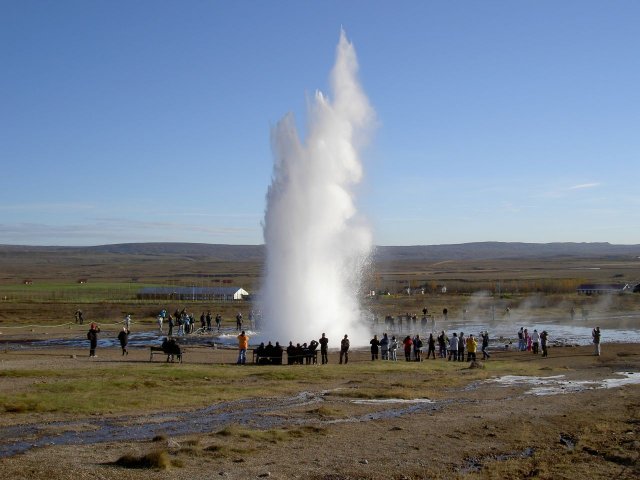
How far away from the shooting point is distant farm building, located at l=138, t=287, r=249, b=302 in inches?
3578

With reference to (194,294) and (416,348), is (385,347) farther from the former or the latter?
(194,294)

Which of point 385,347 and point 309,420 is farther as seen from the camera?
point 385,347

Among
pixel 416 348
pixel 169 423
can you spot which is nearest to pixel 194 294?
pixel 416 348

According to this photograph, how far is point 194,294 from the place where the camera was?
91.7 meters

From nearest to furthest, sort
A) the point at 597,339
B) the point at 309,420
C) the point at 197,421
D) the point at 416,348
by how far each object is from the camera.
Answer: the point at 197,421
the point at 309,420
the point at 416,348
the point at 597,339

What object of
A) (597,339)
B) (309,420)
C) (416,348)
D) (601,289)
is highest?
(601,289)

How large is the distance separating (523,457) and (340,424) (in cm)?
431

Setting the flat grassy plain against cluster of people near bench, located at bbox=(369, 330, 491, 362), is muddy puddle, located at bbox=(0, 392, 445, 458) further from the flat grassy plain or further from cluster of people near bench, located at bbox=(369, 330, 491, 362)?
cluster of people near bench, located at bbox=(369, 330, 491, 362)

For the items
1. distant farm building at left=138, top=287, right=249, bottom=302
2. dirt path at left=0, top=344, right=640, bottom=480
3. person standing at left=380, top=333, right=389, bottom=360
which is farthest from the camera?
distant farm building at left=138, top=287, right=249, bottom=302

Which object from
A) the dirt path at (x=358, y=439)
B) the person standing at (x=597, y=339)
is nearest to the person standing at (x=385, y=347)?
the person standing at (x=597, y=339)

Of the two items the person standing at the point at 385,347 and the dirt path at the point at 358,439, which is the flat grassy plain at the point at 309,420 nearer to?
the dirt path at the point at 358,439

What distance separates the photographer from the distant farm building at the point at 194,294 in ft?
298

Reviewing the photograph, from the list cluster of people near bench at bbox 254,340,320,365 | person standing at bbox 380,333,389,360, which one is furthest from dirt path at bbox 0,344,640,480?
person standing at bbox 380,333,389,360

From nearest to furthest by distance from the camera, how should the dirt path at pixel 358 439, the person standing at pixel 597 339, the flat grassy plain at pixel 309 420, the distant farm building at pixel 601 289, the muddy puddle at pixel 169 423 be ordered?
the dirt path at pixel 358 439 < the flat grassy plain at pixel 309 420 < the muddy puddle at pixel 169 423 < the person standing at pixel 597 339 < the distant farm building at pixel 601 289
